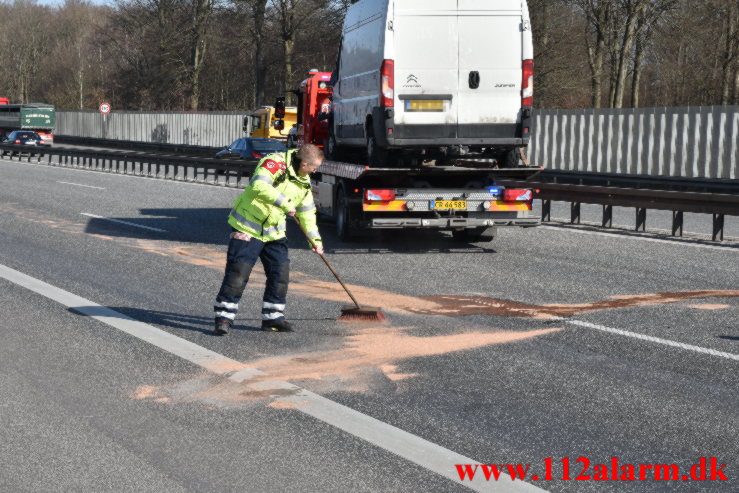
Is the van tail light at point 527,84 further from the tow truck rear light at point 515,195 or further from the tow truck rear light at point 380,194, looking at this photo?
the tow truck rear light at point 380,194

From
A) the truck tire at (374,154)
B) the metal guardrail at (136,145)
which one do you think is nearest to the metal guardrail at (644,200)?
the truck tire at (374,154)

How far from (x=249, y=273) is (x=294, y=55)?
61.1m

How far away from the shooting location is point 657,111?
26.9 m

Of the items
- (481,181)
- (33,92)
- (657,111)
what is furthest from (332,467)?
(33,92)

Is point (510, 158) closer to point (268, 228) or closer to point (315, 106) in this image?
point (315, 106)

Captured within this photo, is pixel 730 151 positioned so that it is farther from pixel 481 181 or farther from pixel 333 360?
pixel 333 360

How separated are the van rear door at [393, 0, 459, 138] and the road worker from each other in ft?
18.7

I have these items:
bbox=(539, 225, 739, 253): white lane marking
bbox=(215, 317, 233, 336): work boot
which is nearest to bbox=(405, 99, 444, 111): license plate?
bbox=(539, 225, 739, 253): white lane marking

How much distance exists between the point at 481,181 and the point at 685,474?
9.89 metres

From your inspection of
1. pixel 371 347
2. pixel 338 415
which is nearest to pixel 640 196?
pixel 371 347

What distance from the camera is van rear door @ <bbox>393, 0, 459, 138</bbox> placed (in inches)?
540

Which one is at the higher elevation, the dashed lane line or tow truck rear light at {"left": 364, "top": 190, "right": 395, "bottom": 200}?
tow truck rear light at {"left": 364, "top": 190, "right": 395, "bottom": 200}

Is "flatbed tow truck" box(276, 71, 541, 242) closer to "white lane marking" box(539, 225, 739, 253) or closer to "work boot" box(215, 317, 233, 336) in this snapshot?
"white lane marking" box(539, 225, 739, 253)

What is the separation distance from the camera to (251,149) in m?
30.6
